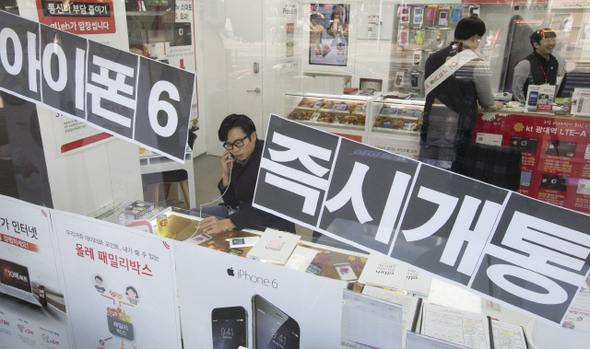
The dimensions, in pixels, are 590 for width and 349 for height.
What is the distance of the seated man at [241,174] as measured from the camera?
6.69 feet

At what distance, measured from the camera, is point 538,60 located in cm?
278

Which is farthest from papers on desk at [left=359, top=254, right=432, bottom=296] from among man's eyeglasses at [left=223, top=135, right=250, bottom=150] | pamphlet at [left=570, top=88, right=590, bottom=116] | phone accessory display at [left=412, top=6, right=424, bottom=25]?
phone accessory display at [left=412, top=6, right=424, bottom=25]

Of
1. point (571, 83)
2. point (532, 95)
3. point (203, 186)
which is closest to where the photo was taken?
point (571, 83)

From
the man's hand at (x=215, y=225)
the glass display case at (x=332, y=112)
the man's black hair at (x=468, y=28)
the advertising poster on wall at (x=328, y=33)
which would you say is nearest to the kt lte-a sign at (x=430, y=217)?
the man's hand at (x=215, y=225)

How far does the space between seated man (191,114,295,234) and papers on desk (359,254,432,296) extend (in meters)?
0.47

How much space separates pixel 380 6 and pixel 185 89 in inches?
79.3

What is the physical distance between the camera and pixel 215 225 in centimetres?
216

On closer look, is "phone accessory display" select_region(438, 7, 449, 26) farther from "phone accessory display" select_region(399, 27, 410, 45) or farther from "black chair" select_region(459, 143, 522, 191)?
"black chair" select_region(459, 143, 522, 191)

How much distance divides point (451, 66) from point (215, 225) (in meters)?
1.49

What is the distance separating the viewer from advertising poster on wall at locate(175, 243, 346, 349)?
54.9 inches

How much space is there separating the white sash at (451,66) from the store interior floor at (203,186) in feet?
4.26

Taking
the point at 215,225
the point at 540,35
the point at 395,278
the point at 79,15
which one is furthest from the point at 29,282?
the point at 540,35

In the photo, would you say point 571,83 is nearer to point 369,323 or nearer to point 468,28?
point 468,28

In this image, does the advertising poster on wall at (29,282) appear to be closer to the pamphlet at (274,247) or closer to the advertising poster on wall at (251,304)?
the advertising poster on wall at (251,304)
